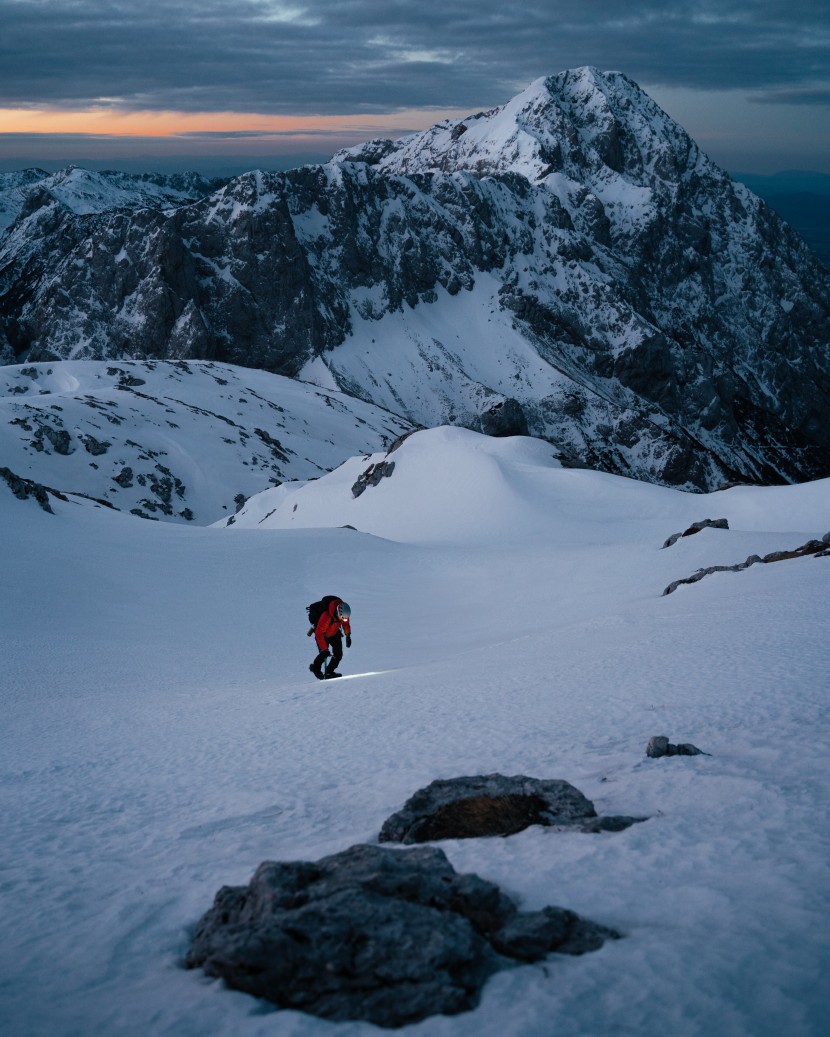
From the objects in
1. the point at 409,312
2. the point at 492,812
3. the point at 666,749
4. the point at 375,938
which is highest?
the point at 409,312

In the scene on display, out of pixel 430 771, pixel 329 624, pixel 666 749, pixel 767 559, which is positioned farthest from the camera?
pixel 767 559

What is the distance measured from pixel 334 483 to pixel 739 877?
42708 millimetres

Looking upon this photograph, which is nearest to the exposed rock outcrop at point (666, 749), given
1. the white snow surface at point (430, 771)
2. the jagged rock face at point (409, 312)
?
the white snow surface at point (430, 771)

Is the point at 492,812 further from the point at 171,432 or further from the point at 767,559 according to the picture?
the point at 171,432

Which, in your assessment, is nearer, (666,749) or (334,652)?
(666,749)

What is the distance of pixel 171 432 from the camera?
A: 7312cm

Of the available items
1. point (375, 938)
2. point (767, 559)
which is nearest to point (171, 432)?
point (767, 559)

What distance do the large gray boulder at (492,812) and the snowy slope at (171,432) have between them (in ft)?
171

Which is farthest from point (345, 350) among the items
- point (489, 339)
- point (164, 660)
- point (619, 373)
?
point (164, 660)

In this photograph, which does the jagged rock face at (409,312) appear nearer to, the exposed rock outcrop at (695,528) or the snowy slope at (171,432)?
the snowy slope at (171,432)

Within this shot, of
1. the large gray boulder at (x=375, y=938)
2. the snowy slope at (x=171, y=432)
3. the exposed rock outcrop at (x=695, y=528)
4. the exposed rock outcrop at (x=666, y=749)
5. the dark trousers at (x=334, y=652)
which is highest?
the large gray boulder at (x=375, y=938)

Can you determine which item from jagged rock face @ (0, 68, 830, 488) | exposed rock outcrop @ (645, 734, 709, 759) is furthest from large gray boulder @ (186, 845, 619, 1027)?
jagged rock face @ (0, 68, 830, 488)

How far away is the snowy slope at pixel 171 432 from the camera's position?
205ft

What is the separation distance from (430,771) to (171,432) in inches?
2742
